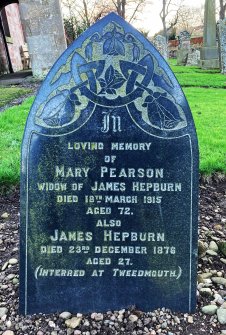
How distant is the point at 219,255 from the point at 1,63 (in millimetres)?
18581

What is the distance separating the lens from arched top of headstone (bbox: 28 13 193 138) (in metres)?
1.89

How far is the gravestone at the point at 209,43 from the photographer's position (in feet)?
59.5

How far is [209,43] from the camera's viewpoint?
18.3 meters

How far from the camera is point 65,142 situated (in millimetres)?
1958

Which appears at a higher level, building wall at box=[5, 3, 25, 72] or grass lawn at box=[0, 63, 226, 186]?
building wall at box=[5, 3, 25, 72]

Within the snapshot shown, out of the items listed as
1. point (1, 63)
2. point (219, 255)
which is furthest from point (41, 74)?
point (219, 255)

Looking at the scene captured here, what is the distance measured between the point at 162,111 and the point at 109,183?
0.46m

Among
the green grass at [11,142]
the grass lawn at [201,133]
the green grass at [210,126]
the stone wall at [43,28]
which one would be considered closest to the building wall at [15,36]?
the stone wall at [43,28]

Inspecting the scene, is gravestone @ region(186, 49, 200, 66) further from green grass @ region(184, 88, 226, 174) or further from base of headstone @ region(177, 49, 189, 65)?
green grass @ region(184, 88, 226, 174)

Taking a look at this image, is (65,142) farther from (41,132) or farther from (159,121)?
(159,121)

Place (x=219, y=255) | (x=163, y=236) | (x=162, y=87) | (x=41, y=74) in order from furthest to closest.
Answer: (x=41, y=74) → (x=219, y=255) → (x=163, y=236) → (x=162, y=87)

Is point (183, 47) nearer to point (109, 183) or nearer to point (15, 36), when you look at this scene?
point (15, 36)

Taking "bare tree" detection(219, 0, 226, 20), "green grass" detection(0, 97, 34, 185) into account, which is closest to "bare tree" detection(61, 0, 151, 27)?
"bare tree" detection(219, 0, 226, 20)

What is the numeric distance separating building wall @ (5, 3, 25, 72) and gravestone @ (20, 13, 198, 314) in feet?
68.2
